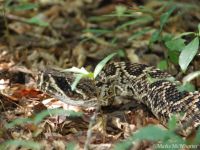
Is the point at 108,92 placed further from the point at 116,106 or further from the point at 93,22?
the point at 93,22

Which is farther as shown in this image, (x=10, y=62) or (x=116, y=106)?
(x=10, y=62)

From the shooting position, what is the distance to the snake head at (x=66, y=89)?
574cm

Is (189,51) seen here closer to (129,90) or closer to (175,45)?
(175,45)

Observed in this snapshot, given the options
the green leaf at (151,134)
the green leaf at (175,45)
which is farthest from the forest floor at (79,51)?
the green leaf at (151,134)

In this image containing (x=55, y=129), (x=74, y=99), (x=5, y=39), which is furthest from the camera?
(x=5, y=39)

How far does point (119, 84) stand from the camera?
245 inches

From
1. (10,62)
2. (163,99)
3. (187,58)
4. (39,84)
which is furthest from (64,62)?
(187,58)

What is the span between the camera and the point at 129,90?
6.21 m

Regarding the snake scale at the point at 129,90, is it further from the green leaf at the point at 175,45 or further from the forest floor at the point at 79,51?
Result: the green leaf at the point at 175,45

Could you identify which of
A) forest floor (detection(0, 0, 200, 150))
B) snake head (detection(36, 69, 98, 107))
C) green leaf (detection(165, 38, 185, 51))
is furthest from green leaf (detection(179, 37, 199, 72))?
snake head (detection(36, 69, 98, 107))

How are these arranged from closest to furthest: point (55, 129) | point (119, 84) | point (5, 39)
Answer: point (55, 129), point (119, 84), point (5, 39)

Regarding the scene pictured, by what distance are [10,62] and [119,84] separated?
204cm

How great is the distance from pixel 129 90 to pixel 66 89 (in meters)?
0.82

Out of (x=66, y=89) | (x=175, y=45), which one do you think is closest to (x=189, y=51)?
(x=175, y=45)
